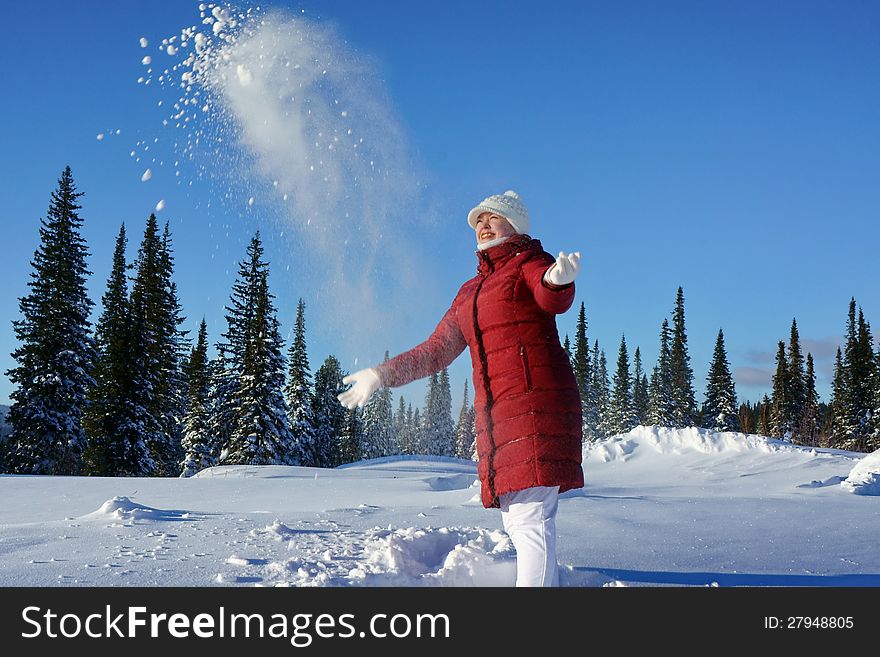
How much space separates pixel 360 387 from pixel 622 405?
63528 mm

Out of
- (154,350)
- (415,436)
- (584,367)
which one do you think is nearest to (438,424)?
(415,436)

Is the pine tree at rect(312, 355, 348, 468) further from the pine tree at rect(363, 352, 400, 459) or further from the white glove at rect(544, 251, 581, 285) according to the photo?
the white glove at rect(544, 251, 581, 285)

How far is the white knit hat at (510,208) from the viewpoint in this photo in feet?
13.5

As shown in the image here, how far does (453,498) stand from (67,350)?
26.7 meters

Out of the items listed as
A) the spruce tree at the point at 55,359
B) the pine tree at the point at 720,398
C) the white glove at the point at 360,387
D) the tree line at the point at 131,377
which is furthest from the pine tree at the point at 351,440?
the white glove at the point at 360,387

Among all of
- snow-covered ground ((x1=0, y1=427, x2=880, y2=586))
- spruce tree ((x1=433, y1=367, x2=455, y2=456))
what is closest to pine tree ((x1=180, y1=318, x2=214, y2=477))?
snow-covered ground ((x1=0, y1=427, x2=880, y2=586))

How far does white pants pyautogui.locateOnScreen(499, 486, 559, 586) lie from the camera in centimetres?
344

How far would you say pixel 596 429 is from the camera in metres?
66.3

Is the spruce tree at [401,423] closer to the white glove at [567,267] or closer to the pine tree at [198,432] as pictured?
the pine tree at [198,432]

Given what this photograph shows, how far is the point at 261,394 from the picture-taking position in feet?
107

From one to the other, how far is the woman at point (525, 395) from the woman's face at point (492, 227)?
0.32ft
